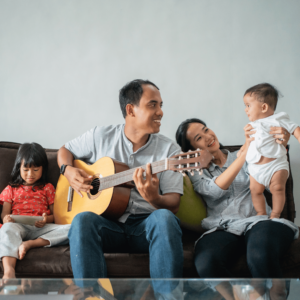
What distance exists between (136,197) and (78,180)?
31cm

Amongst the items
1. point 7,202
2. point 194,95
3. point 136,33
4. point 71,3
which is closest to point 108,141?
point 7,202

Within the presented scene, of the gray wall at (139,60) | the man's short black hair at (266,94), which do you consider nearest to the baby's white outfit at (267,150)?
the man's short black hair at (266,94)

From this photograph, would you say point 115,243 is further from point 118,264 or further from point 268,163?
point 268,163

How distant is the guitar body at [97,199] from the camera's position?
141 centimetres

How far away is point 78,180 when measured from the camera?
1561 mm

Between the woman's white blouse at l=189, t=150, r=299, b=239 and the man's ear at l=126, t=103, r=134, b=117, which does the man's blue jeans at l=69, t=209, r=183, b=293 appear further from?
the man's ear at l=126, t=103, r=134, b=117

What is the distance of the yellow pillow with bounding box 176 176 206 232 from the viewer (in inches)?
65.7

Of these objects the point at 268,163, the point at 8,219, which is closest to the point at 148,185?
the point at 268,163

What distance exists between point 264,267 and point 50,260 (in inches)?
36.0

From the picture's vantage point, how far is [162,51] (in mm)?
2291

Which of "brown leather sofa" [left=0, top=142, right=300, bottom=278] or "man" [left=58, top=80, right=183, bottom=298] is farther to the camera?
"brown leather sofa" [left=0, top=142, right=300, bottom=278]

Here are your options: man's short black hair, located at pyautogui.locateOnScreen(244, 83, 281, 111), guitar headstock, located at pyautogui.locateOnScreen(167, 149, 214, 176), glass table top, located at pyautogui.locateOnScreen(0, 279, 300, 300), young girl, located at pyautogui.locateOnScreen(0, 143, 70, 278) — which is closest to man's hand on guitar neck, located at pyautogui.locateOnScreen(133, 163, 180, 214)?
guitar headstock, located at pyautogui.locateOnScreen(167, 149, 214, 176)

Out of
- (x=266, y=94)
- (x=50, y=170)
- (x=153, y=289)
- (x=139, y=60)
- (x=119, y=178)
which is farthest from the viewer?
(x=139, y=60)

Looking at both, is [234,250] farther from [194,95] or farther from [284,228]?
[194,95]
